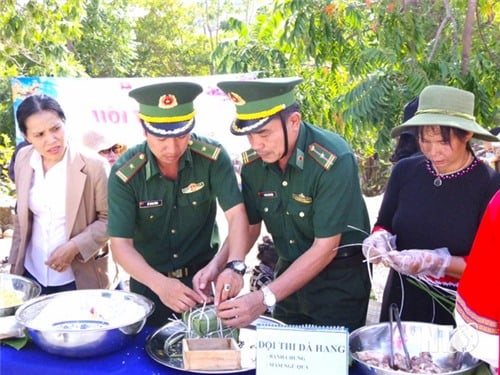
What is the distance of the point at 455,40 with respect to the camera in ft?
13.4

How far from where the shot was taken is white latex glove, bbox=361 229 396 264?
6.59 feet

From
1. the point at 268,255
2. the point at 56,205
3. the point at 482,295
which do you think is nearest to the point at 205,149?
the point at 56,205

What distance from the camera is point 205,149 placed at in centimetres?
235

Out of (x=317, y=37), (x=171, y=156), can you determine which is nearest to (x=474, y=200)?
(x=171, y=156)

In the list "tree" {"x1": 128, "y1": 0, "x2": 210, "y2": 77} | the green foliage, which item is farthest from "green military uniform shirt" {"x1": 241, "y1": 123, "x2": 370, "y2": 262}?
"tree" {"x1": 128, "y1": 0, "x2": 210, "y2": 77}

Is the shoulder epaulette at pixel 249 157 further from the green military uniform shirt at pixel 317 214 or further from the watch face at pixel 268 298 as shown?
the watch face at pixel 268 298

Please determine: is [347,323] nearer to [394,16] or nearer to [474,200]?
[474,200]

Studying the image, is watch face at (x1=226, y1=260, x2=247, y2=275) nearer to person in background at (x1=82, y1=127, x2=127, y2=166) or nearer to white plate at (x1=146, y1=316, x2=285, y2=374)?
white plate at (x1=146, y1=316, x2=285, y2=374)

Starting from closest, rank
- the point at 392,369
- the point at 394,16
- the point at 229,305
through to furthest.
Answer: the point at 392,369 < the point at 229,305 < the point at 394,16

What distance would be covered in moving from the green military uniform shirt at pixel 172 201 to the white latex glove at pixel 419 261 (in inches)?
25.5

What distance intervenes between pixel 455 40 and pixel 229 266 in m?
2.82

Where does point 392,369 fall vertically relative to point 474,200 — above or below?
below

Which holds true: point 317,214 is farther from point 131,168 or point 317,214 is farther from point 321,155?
point 131,168

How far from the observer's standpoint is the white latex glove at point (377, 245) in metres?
2.01
